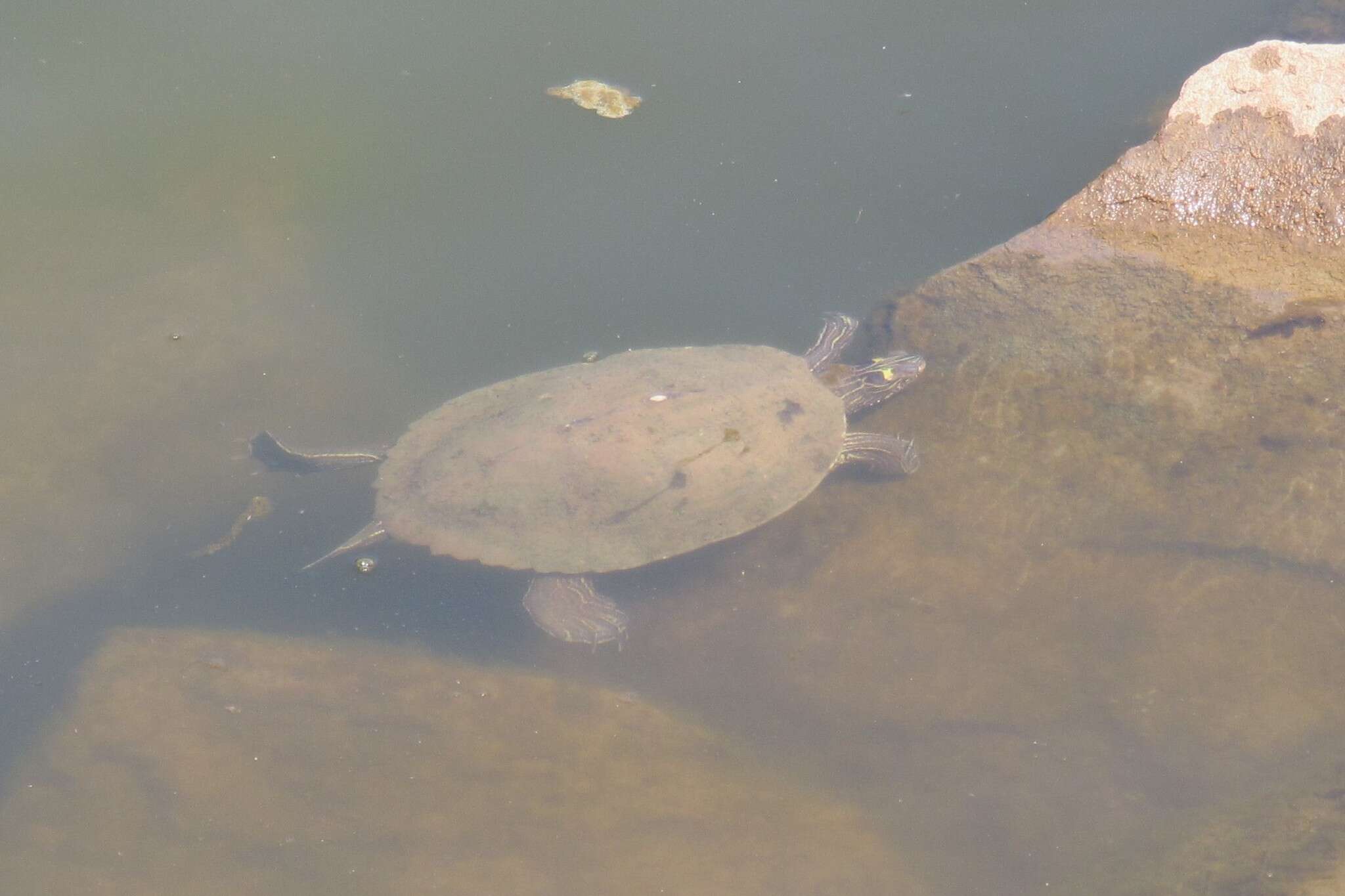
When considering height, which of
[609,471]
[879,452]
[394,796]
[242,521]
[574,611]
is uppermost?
[879,452]

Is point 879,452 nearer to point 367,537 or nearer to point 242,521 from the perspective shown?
point 367,537

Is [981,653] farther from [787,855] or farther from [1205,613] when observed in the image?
[787,855]

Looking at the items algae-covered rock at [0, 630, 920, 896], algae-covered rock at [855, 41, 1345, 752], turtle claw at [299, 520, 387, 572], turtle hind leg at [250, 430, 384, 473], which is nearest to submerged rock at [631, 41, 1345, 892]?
algae-covered rock at [855, 41, 1345, 752]

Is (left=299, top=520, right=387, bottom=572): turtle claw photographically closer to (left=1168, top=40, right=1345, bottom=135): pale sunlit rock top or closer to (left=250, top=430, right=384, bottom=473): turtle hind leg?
(left=250, top=430, right=384, bottom=473): turtle hind leg

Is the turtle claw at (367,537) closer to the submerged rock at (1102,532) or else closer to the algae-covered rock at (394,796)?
the algae-covered rock at (394,796)

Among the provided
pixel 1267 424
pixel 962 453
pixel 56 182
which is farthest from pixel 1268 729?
pixel 56 182

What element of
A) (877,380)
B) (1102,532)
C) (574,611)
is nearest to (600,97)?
(877,380)
